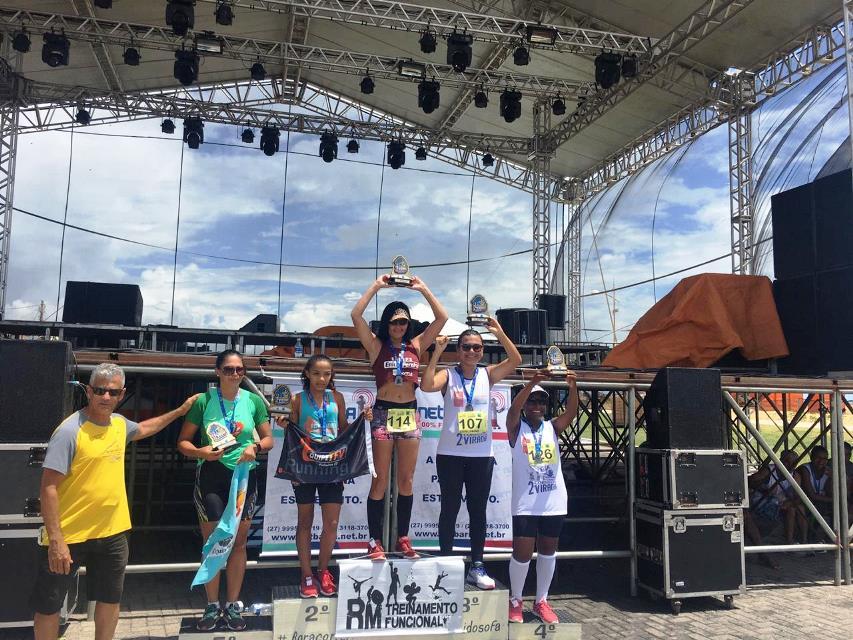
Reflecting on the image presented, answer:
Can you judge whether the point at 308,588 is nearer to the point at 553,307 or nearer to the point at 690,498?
the point at 690,498

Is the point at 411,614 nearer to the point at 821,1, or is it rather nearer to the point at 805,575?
the point at 805,575

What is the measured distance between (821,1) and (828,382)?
7312 mm

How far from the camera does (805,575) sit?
20.2ft

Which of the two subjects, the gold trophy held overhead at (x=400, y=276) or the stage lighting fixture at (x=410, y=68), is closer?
→ the gold trophy held overhead at (x=400, y=276)

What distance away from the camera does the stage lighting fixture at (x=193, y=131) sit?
15.2 meters

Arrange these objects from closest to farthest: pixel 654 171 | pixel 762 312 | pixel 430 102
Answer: pixel 762 312, pixel 430 102, pixel 654 171

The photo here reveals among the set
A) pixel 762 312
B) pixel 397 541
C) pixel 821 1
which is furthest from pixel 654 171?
pixel 397 541

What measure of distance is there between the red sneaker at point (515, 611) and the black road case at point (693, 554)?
1507 millimetres

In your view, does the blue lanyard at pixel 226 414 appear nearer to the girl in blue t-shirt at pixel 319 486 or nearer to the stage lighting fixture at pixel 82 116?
the girl in blue t-shirt at pixel 319 486

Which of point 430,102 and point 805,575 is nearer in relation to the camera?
point 805,575

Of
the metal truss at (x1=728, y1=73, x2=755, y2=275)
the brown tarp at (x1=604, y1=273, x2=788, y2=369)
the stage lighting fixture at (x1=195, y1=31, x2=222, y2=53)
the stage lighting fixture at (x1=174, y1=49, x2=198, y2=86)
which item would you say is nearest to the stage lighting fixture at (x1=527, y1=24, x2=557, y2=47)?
the metal truss at (x1=728, y1=73, x2=755, y2=275)

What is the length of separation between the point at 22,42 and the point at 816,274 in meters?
12.9

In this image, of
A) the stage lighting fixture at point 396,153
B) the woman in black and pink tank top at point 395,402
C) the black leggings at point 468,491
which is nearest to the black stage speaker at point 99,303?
the stage lighting fixture at point 396,153

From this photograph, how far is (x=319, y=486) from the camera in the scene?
13.1 feet
